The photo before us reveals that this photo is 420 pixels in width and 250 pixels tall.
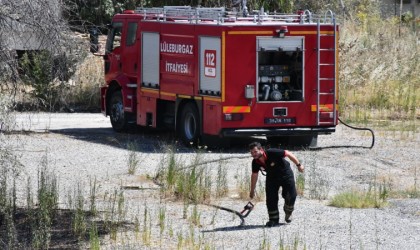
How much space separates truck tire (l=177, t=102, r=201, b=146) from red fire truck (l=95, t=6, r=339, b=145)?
0.07 feet

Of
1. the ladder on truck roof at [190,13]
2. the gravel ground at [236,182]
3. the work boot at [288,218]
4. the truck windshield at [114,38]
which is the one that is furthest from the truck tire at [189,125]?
the work boot at [288,218]

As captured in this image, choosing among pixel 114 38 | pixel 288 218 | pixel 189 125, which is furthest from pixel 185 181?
pixel 114 38

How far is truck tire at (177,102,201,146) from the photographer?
70.1ft

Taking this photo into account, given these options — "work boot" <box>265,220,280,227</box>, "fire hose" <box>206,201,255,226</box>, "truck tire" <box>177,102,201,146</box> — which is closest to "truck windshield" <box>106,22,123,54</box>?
"truck tire" <box>177,102,201,146</box>

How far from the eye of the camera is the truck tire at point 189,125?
70.1 feet

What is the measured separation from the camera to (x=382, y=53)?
34062 mm

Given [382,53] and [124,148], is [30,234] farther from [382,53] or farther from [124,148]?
[382,53]

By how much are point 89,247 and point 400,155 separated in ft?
32.3

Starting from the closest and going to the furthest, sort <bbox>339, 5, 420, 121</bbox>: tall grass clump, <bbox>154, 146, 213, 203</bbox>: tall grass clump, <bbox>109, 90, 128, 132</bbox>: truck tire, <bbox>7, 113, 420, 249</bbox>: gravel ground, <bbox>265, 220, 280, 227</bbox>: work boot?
1. <bbox>7, 113, 420, 249</bbox>: gravel ground
2. <bbox>265, 220, 280, 227</bbox>: work boot
3. <bbox>154, 146, 213, 203</bbox>: tall grass clump
4. <bbox>109, 90, 128, 132</bbox>: truck tire
5. <bbox>339, 5, 420, 121</bbox>: tall grass clump

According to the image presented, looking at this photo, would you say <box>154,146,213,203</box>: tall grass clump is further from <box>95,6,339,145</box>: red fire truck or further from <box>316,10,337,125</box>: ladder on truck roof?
<box>316,10,337,125</box>: ladder on truck roof

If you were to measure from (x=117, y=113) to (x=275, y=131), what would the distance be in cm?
519

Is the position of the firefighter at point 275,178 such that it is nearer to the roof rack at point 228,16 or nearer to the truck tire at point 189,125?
the roof rack at point 228,16

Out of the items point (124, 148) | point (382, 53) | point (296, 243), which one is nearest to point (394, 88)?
point (382, 53)

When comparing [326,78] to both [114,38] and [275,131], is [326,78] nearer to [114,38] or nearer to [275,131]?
[275,131]
